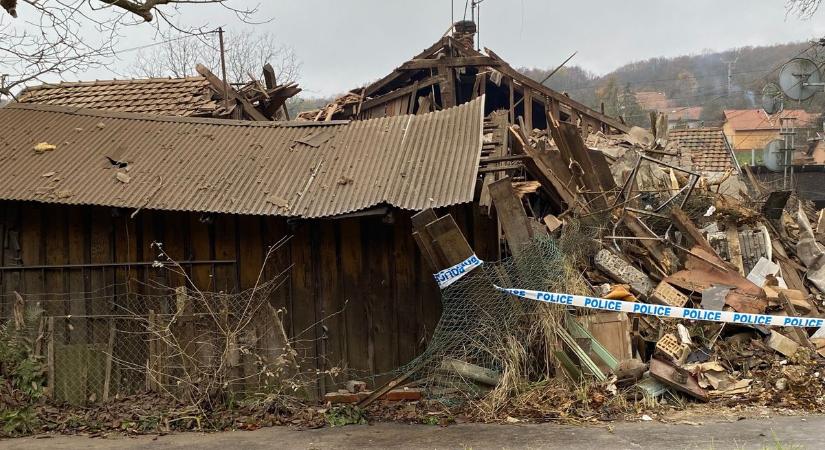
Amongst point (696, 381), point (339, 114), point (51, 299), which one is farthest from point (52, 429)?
point (339, 114)

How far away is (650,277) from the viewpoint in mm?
8625

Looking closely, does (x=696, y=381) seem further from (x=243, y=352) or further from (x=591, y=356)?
(x=243, y=352)

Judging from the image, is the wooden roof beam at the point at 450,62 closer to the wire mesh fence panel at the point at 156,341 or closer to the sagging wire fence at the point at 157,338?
the sagging wire fence at the point at 157,338

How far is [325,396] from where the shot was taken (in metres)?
7.57

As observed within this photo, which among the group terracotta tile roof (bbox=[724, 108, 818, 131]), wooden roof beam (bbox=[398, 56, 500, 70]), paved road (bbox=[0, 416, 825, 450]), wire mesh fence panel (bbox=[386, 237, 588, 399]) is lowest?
paved road (bbox=[0, 416, 825, 450])

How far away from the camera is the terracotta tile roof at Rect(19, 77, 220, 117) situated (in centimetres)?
1310

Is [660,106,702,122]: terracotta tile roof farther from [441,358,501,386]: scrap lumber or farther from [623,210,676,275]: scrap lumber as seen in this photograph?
[441,358,501,386]: scrap lumber

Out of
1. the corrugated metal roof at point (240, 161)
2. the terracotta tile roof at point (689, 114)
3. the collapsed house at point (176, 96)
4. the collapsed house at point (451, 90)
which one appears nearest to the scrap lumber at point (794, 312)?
the corrugated metal roof at point (240, 161)

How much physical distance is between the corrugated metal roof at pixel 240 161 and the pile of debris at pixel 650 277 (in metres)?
0.62

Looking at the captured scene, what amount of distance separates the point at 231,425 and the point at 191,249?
2.30 metres

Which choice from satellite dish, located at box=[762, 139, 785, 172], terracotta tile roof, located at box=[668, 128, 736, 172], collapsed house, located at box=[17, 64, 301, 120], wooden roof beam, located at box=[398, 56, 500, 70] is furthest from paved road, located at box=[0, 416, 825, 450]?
satellite dish, located at box=[762, 139, 785, 172]

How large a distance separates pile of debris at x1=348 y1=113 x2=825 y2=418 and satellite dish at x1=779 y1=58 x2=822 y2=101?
Result: 9568 mm

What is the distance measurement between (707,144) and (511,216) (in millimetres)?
22183

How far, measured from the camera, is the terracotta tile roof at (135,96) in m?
13.1
